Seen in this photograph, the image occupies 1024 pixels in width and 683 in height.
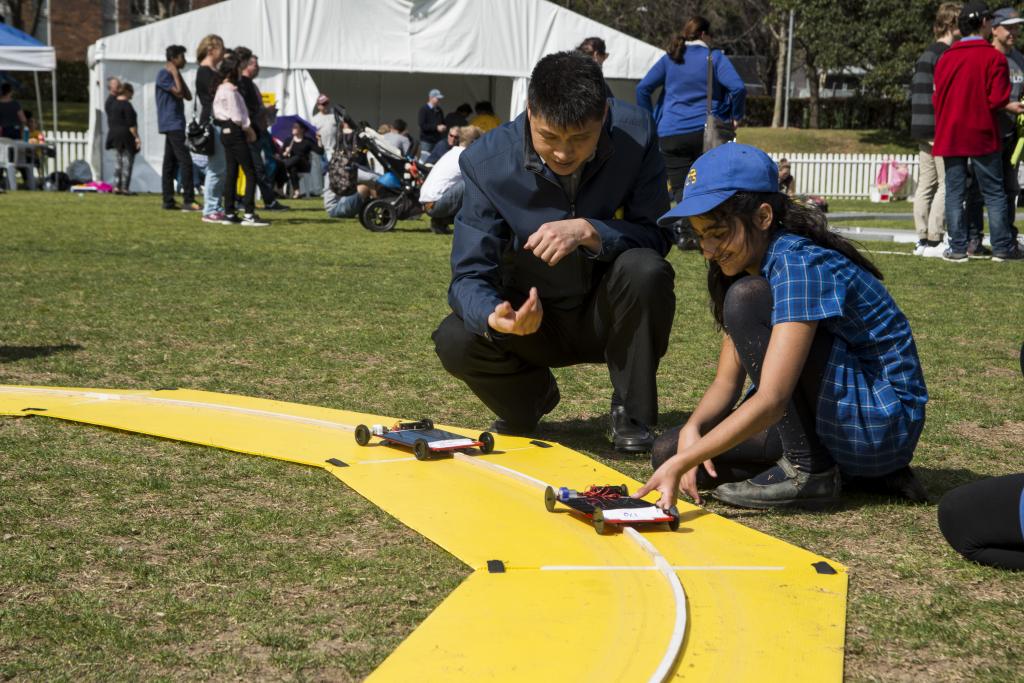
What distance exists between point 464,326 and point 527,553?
1267 mm

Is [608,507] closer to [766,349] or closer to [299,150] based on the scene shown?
[766,349]

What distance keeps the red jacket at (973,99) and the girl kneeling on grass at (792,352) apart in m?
6.76

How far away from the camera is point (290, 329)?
21.2 ft

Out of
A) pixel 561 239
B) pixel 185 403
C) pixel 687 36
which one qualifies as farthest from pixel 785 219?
pixel 687 36

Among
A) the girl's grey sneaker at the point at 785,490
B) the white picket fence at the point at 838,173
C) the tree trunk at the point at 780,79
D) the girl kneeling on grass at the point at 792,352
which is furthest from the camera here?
the tree trunk at the point at 780,79

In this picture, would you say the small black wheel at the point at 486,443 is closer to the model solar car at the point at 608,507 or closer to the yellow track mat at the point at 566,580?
the yellow track mat at the point at 566,580

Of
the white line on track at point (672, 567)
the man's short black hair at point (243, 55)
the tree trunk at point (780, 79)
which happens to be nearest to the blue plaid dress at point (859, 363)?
the white line on track at point (672, 567)

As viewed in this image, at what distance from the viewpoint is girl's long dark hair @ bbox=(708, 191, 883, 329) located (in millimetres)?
3154

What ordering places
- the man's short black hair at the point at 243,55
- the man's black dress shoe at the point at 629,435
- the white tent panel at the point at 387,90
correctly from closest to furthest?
the man's black dress shoe at the point at 629,435
the man's short black hair at the point at 243,55
the white tent panel at the point at 387,90

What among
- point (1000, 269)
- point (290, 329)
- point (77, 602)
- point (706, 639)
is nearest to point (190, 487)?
point (77, 602)

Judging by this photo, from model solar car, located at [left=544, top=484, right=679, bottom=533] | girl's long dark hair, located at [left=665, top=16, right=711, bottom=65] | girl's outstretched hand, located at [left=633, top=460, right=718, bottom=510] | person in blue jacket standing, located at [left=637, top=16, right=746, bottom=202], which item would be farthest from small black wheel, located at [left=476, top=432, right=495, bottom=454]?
girl's long dark hair, located at [left=665, top=16, right=711, bottom=65]

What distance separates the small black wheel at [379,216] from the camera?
13539mm

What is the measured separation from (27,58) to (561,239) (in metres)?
19.8

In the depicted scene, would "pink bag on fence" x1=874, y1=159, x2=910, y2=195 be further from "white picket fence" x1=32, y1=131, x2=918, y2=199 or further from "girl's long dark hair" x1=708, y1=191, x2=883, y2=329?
"girl's long dark hair" x1=708, y1=191, x2=883, y2=329
